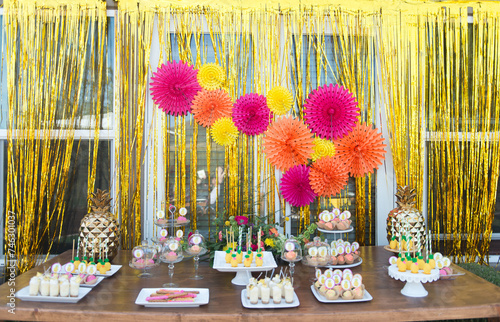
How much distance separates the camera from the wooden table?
1499 millimetres

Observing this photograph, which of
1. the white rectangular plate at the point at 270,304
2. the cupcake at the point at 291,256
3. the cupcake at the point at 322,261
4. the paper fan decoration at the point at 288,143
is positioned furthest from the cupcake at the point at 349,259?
the paper fan decoration at the point at 288,143

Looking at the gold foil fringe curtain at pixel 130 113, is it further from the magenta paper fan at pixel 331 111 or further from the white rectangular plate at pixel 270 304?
the white rectangular plate at pixel 270 304

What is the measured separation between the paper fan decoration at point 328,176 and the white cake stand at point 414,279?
36.5 inches

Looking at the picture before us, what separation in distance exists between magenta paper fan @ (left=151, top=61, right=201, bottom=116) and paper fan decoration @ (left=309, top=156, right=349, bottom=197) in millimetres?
928

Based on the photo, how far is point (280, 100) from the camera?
8.44 feet

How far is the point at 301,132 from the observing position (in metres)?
2.53

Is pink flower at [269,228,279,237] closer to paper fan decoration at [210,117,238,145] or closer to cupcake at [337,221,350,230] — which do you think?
cupcake at [337,221,350,230]

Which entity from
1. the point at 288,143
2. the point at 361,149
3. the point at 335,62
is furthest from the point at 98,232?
the point at 335,62

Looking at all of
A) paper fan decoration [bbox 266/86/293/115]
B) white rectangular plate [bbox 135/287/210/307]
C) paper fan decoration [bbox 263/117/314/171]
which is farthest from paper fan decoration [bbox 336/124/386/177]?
white rectangular plate [bbox 135/287/210/307]

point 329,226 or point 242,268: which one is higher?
point 329,226

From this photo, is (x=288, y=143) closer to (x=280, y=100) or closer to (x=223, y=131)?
(x=280, y=100)

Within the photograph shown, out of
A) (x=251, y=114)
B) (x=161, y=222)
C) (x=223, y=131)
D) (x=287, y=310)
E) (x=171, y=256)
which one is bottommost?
(x=287, y=310)

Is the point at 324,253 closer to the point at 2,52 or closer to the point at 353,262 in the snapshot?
the point at 353,262

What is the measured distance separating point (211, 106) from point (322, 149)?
772 millimetres
